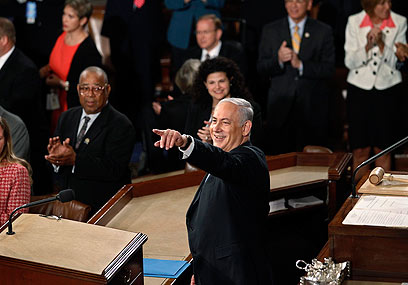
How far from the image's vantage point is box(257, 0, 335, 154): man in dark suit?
6.84 m

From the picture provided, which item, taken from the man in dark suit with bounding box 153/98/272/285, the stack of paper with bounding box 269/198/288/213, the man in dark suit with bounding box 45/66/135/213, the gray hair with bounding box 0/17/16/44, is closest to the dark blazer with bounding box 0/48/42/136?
the gray hair with bounding box 0/17/16/44

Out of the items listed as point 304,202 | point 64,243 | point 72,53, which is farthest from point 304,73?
point 64,243

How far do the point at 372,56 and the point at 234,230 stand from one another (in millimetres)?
3611

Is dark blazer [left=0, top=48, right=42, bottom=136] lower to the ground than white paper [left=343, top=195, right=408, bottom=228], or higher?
higher

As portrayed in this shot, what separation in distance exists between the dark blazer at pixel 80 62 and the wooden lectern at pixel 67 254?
354cm

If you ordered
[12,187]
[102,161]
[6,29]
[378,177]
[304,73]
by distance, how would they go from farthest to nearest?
[304,73] < [6,29] < [102,161] < [12,187] < [378,177]

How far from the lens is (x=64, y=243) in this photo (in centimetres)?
315

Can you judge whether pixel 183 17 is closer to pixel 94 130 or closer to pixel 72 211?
pixel 94 130

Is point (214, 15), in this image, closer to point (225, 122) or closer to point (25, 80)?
point (25, 80)

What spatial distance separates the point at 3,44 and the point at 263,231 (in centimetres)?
359

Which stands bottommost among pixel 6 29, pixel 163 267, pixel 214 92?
pixel 163 267

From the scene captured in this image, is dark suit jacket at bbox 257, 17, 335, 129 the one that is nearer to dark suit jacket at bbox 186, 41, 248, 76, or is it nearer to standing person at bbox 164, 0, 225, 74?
dark suit jacket at bbox 186, 41, 248, 76

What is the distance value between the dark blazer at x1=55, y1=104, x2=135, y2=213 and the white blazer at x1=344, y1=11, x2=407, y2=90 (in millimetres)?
2356

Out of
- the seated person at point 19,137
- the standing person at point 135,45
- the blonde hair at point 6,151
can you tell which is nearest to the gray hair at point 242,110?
the blonde hair at point 6,151
